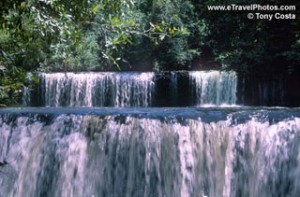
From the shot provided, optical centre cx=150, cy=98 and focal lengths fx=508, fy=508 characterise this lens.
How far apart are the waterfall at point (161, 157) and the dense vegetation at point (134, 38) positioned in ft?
4.41

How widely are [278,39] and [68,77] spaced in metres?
7.53

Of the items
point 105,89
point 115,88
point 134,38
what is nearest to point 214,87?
point 115,88

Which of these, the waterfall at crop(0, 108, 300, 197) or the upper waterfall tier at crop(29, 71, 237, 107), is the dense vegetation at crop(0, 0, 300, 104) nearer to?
the upper waterfall tier at crop(29, 71, 237, 107)

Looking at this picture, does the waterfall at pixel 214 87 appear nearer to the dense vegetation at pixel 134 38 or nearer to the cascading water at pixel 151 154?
the dense vegetation at pixel 134 38

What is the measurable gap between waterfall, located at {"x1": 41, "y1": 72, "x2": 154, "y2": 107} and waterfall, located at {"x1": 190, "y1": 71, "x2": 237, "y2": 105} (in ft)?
5.71

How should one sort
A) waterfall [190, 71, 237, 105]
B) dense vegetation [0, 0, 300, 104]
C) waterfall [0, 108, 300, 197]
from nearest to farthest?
dense vegetation [0, 0, 300, 104] < waterfall [0, 108, 300, 197] < waterfall [190, 71, 237, 105]

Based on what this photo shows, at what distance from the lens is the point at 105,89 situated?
18.2m

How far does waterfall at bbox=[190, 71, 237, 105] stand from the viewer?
54.9ft

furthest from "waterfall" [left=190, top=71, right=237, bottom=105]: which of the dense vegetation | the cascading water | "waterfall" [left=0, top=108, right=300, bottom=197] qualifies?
"waterfall" [left=0, top=108, right=300, bottom=197]

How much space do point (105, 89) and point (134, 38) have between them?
5048 mm

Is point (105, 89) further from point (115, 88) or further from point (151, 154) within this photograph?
point (151, 154)

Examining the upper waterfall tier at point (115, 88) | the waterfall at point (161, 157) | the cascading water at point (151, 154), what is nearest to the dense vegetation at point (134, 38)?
the upper waterfall tier at point (115, 88)

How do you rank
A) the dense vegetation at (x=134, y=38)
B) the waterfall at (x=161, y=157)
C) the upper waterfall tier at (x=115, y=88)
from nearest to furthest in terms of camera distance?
the dense vegetation at (x=134, y=38), the waterfall at (x=161, y=157), the upper waterfall tier at (x=115, y=88)

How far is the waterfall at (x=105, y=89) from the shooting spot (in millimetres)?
18125
